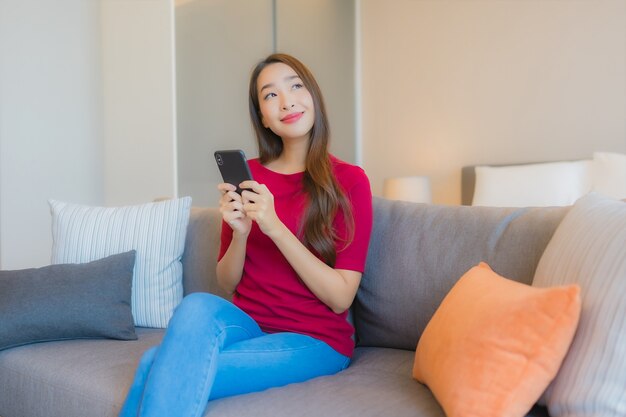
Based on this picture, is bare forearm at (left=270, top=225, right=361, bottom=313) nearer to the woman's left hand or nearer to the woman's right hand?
the woman's left hand

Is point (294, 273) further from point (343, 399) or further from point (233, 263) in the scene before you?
point (343, 399)

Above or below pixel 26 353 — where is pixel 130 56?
above

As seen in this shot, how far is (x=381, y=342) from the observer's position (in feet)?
5.52

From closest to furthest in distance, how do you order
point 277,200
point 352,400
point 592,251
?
point 592,251
point 352,400
point 277,200

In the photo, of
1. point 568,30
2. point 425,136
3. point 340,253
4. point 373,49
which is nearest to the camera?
point 340,253

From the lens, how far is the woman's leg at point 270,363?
4.11ft

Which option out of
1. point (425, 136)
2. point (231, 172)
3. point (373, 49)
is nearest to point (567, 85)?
point (425, 136)

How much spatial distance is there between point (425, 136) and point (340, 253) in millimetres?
2786

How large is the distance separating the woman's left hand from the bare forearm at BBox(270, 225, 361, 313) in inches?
0.7

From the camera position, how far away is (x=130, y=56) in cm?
426

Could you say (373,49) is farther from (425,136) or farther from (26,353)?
(26,353)

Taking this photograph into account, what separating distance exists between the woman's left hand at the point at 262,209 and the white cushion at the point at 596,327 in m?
0.61

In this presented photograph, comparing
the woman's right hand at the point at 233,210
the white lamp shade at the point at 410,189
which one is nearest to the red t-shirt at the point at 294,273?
the woman's right hand at the point at 233,210

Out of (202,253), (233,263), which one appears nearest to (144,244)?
(202,253)
